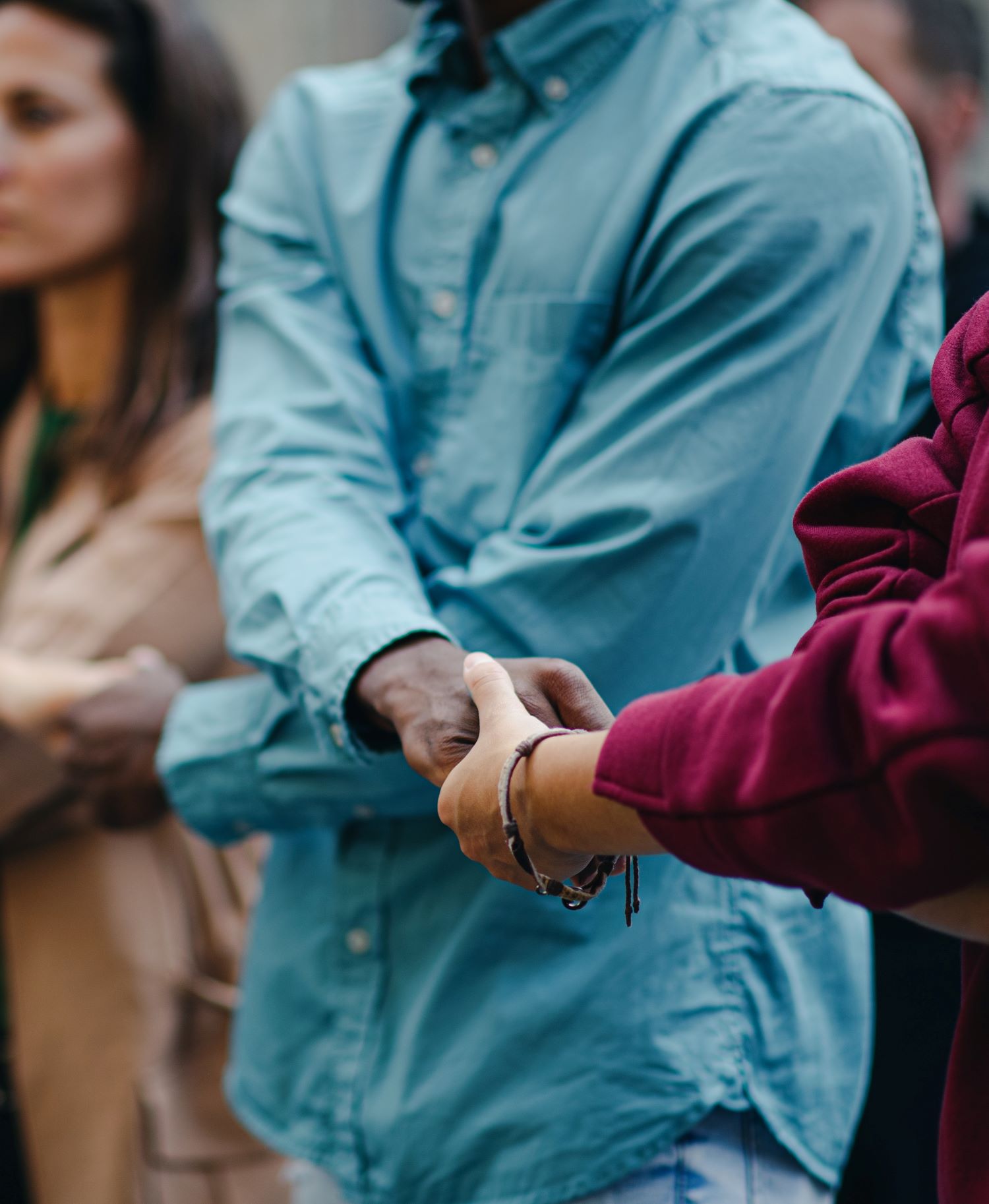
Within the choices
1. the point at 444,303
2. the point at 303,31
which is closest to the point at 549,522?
the point at 444,303

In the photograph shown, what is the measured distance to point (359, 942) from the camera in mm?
1128

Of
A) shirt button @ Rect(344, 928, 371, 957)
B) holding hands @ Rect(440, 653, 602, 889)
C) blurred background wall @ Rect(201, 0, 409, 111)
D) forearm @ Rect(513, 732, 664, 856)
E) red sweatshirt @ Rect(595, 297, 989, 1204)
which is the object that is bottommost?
shirt button @ Rect(344, 928, 371, 957)

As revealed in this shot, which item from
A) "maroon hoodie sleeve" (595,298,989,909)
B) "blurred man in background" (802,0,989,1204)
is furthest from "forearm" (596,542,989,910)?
"blurred man in background" (802,0,989,1204)

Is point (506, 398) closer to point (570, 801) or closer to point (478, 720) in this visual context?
point (478, 720)

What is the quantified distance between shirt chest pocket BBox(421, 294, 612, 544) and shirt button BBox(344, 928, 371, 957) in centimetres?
34

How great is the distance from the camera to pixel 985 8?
8.38 ft

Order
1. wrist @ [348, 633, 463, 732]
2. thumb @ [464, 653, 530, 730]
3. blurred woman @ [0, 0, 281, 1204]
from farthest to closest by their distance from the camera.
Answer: blurred woman @ [0, 0, 281, 1204] < wrist @ [348, 633, 463, 732] < thumb @ [464, 653, 530, 730]

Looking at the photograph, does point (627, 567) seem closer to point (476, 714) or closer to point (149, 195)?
point (476, 714)

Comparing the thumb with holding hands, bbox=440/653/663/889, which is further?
the thumb

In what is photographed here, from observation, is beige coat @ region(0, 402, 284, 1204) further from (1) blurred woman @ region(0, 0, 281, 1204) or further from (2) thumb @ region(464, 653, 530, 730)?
(2) thumb @ region(464, 653, 530, 730)

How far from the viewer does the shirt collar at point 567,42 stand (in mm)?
1115

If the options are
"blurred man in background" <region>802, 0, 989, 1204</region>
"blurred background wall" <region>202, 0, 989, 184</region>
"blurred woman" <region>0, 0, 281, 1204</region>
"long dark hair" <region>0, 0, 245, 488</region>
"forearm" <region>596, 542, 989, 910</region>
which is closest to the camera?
"forearm" <region>596, 542, 989, 910</region>

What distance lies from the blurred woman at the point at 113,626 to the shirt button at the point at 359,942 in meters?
0.54

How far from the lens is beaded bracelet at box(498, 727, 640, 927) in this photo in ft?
2.37
